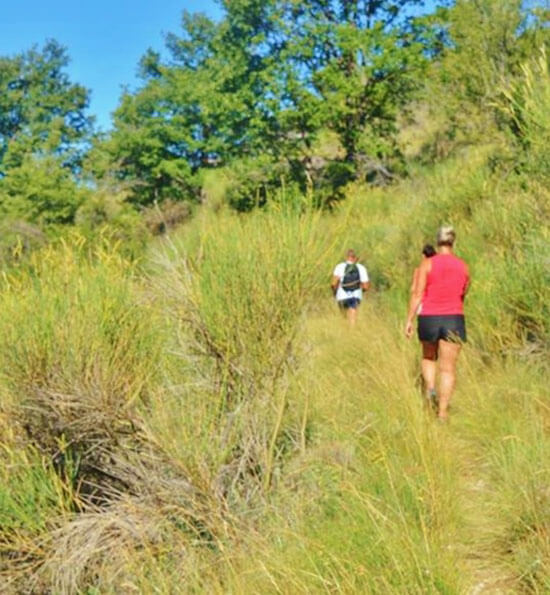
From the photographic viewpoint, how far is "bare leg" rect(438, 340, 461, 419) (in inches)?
205

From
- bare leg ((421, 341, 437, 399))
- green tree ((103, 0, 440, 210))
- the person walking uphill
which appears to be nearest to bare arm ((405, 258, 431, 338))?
bare leg ((421, 341, 437, 399))

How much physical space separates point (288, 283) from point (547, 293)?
2647 millimetres

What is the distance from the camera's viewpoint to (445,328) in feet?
17.8

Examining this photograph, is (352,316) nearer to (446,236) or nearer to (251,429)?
(446,236)

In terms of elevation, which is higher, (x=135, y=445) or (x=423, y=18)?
(x=423, y=18)

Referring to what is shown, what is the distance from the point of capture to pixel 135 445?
137 inches

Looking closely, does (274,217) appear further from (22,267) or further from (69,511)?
(69,511)

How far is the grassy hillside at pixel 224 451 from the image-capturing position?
2854 mm

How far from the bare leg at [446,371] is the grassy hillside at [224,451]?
0.69 m

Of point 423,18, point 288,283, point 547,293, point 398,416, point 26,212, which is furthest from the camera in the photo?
point 26,212

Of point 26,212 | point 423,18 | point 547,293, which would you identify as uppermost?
point 423,18

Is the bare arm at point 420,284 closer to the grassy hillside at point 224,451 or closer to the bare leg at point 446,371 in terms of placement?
the bare leg at point 446,371

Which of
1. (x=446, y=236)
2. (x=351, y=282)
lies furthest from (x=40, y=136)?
(x=446, y=236)

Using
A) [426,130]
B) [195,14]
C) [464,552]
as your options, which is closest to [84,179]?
[195,14]
